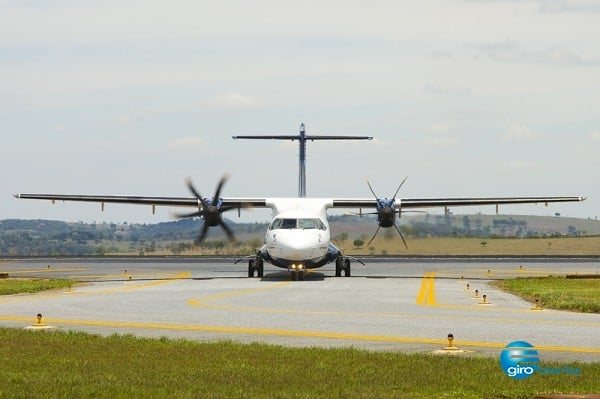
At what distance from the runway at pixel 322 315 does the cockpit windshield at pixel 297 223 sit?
2.16 meters

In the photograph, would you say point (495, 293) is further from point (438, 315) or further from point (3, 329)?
point (3, 329)

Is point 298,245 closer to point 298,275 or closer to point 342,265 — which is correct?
point 298,275

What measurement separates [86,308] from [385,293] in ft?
34.5

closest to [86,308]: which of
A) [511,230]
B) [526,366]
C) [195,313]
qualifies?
[195,313]

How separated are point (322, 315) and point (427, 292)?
1046 cm

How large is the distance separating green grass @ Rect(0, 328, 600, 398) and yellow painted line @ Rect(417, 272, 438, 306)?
1230cm

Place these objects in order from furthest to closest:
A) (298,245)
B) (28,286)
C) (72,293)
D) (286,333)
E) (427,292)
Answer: (298,245) < (28,286) < (72,293) < (427,292) < (286,333)

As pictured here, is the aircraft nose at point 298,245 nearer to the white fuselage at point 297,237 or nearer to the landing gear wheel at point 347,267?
the white fuselage at point 297,237

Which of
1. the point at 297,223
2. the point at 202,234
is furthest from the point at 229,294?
the point at 202,234

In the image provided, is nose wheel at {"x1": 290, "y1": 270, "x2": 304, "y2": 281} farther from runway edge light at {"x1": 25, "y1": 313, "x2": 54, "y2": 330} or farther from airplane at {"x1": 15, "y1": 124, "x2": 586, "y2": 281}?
runway edge light at {"x1": 25, "y1": 313, "x2": 54, "y2": 330}

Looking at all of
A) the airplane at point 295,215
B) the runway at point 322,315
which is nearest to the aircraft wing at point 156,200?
the airplane at point 295,215

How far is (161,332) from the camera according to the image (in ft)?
74.7

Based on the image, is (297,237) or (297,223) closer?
(297,237)

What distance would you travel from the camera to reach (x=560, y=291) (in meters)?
35.8
